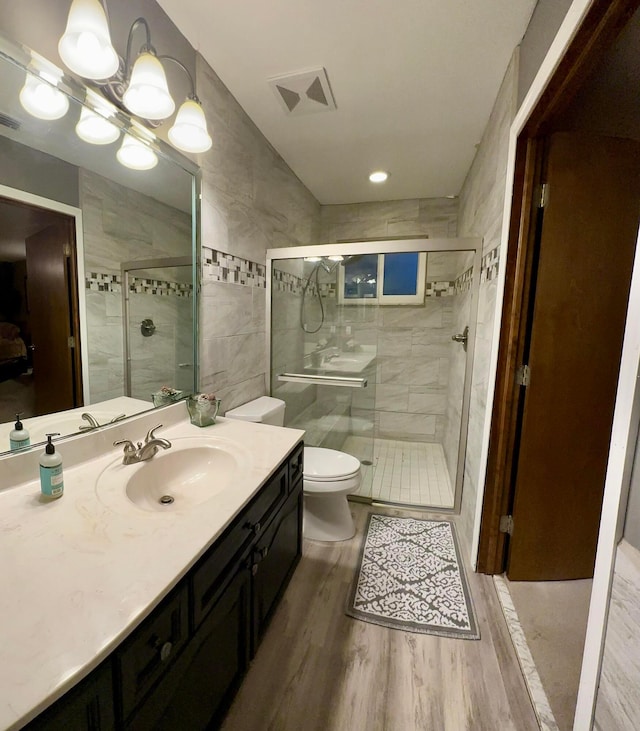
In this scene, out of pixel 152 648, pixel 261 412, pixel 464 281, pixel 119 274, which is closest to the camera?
pixel 152 648

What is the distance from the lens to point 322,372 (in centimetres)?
258

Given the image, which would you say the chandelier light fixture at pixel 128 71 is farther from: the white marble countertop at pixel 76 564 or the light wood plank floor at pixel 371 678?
the light wood plank floor at pixel 371 678

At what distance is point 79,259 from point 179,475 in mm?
806

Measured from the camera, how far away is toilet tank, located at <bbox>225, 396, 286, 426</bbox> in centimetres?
181

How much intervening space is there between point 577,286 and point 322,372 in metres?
1.67

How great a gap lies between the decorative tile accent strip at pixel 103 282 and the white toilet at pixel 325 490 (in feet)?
2.88

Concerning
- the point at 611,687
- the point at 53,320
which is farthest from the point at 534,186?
the point at 53,320

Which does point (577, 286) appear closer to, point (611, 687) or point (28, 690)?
point (611, 687)

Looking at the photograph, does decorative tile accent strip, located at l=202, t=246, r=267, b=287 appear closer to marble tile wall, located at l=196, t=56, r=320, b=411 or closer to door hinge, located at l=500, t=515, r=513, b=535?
marble tile wall, located at l=196, t=56, r=320, b=411

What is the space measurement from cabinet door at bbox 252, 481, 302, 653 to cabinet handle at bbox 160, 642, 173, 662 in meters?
0.38

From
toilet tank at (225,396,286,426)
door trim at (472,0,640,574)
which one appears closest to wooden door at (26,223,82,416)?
toilet tank at (225,396,286,426)

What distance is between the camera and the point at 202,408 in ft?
4.74

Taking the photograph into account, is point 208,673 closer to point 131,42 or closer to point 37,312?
point 37,312

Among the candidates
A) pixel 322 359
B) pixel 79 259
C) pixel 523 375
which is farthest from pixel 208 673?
pixel 322 359
